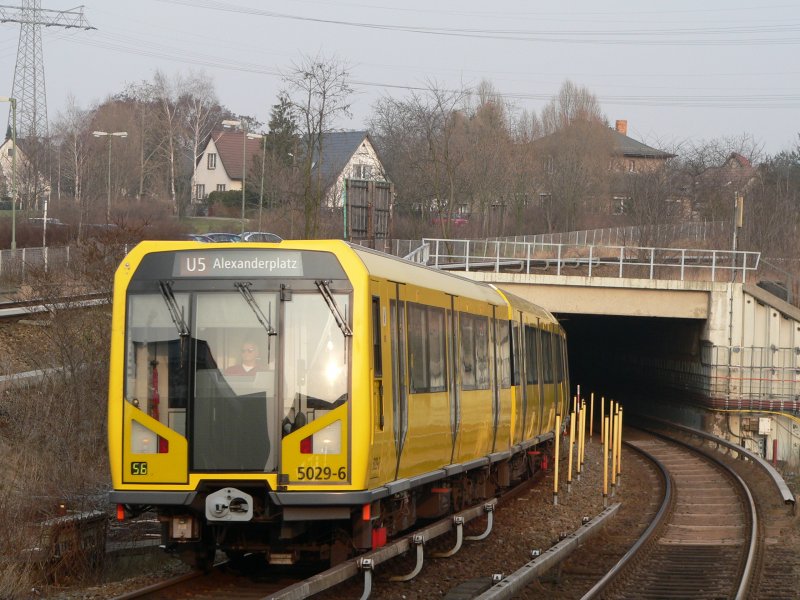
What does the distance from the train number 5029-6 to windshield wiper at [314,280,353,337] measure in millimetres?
1146

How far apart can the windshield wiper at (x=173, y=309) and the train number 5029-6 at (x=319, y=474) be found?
5.11 feet

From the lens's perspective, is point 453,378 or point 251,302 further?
point 453,378

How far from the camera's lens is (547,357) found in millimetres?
21234

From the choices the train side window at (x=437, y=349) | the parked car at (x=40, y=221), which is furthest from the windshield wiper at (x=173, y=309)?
the parked car at (x=40, y=221)

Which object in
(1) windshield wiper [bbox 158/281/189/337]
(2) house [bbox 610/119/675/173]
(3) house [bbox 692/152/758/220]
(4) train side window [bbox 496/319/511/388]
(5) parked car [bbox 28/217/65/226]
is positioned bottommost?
(4) train side window [bbox 496/319/511/388]

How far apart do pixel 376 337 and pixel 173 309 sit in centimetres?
178

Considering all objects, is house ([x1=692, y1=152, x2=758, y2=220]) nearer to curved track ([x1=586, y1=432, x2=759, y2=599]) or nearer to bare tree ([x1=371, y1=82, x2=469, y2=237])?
bare tree ([x1=371, y1=82, x2=469, y2=237])

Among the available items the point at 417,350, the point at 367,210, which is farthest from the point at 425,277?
the point at 367,210

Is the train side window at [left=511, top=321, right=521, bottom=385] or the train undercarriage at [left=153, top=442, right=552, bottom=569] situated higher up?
the train side window at [left=511, top=321, right=521, bottom=385]

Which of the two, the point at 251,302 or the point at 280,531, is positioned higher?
the point at 251,302

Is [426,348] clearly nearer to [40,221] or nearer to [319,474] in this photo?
[319,474]

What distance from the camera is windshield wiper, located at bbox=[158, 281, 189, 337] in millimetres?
9734

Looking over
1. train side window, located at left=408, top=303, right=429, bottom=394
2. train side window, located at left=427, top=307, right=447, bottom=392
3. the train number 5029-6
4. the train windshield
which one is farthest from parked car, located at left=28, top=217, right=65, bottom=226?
the train number 5029-6

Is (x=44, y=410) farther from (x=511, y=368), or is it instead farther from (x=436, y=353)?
(x=436, y=353)
